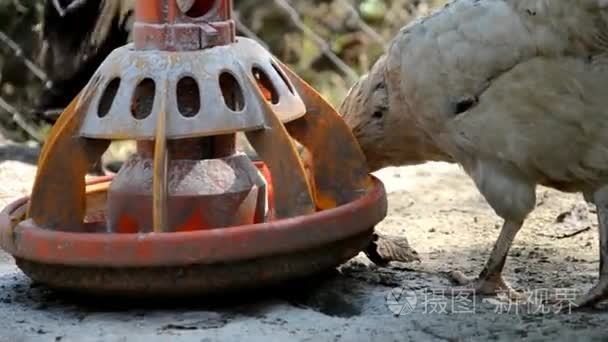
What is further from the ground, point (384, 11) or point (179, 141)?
point (179, 141)

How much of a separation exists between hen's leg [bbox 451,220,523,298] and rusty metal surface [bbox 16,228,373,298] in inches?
17.3

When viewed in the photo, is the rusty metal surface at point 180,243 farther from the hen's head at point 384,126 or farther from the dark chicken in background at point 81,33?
the dark chicken in background at point 81,33

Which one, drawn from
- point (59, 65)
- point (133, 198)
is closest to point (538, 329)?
point (133, 198)

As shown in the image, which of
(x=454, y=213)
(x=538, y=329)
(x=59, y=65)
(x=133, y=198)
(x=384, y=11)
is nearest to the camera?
(x=538, y=329)

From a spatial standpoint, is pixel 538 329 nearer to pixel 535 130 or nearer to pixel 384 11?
pixel 535 130

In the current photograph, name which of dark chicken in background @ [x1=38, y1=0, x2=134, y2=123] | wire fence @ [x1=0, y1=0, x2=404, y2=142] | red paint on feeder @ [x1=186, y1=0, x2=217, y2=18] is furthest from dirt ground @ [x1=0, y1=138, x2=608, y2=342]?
wire fence @ [x1=0, y1=0, x2=404, y2=142]

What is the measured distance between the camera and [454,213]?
4098 mm

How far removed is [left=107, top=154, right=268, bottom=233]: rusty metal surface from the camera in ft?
9.68

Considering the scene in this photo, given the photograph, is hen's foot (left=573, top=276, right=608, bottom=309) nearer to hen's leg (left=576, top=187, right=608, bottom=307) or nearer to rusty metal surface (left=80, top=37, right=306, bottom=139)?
hen's leg (left=576, top=187, right=608, bottom=307)

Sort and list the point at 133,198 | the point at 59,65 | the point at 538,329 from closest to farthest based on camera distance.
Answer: the point at 538,329 < the point at 133,198 < the point at 59,65

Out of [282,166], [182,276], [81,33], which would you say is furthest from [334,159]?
[81,33]

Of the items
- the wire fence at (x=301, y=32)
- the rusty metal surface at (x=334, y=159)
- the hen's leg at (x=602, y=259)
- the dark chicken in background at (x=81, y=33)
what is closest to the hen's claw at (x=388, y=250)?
the rusty metal surface at (x=334, y=159)

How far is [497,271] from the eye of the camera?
3195 millimetres

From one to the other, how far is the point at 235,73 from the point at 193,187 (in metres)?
0.27
